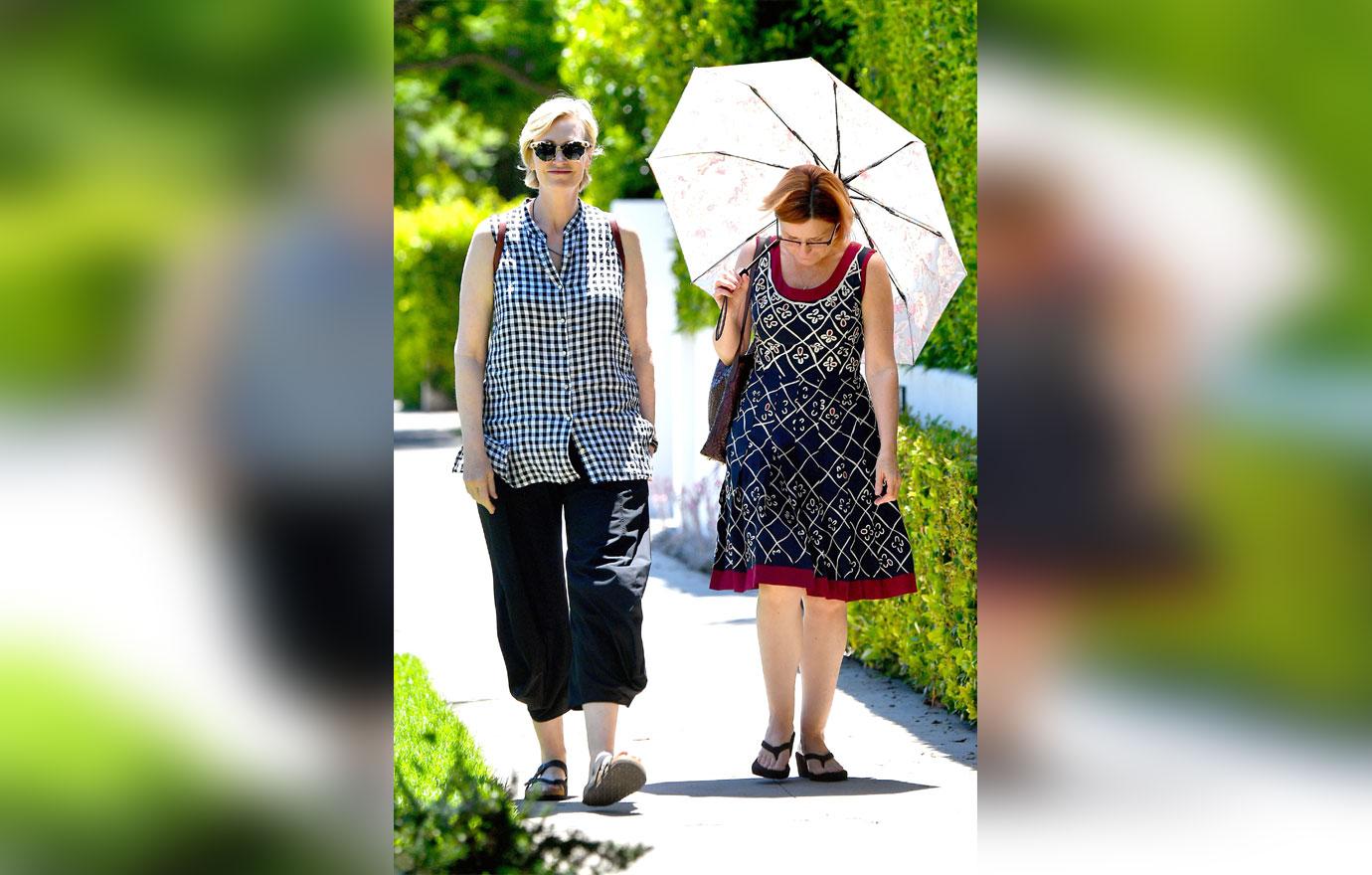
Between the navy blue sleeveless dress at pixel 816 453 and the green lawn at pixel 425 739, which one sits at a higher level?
the navy blue sleeveless dress at pixel 816 453

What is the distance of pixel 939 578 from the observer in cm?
618

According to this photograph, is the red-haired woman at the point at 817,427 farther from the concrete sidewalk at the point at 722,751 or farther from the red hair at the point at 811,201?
the concrete sidewalk at the point at 722,751

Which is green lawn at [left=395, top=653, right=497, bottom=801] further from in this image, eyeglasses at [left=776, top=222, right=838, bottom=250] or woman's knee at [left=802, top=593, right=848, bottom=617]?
eyeglasses at [left=776, top=222, right=838, bottom=250]

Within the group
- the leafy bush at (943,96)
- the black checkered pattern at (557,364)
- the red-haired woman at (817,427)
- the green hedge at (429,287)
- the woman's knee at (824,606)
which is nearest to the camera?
the black checkered pattern at (557,364)

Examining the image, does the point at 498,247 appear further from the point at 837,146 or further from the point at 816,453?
the point at 837,146

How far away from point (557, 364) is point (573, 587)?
65cm

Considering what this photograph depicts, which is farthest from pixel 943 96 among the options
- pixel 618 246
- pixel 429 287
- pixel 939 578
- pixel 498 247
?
pixel 429 287

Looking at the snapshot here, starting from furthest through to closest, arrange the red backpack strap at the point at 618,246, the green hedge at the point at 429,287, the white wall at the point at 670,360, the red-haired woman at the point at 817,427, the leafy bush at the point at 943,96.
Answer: the green hedge at the point at 429,287 → the white wall at the point at 670,360 → the leafy bush at the point at 943,96 → the red-haired woman at the point at 817,427 → the red backpack strap at the point at 618,246

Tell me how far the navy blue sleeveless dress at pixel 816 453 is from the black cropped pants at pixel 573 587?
41cm

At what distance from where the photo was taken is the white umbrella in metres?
5.66

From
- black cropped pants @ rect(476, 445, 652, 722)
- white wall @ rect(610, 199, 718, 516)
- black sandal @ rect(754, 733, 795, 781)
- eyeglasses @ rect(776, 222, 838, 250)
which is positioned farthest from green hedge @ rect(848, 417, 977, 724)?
white wall @ rect(610, 199, 718, 516)

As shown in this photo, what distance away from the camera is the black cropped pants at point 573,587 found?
4.93 meters

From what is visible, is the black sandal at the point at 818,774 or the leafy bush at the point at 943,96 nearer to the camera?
the black sandal at the point at 818,774

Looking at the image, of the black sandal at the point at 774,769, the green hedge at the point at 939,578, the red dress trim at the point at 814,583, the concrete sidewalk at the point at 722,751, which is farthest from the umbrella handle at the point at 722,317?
the concrete sidewalk at the point at 722,751
